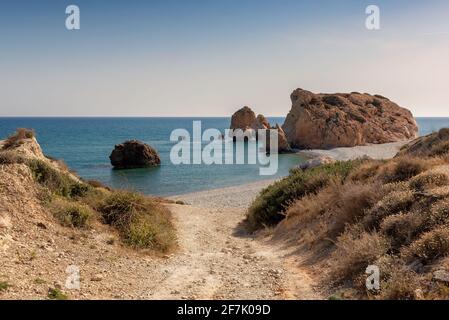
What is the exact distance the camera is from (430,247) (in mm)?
7926

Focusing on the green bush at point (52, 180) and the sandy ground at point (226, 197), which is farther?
the sandy ground at point (226, 197)

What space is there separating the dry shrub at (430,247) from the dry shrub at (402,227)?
477 mm

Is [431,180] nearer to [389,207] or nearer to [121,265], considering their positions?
[389,207]

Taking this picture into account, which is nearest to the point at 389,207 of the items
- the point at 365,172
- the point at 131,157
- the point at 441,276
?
the point at 441,276

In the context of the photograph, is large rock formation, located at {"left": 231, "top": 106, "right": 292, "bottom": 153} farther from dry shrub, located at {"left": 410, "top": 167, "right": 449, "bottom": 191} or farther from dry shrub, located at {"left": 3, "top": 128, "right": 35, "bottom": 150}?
dry shrub, located at {"left": 410, "top": 167, "right": 449, "bottom": 191}

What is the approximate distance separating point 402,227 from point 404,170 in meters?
4.64

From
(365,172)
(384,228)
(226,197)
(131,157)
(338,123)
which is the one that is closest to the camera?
(384,228)

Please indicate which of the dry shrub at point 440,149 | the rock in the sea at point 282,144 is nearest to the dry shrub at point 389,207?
the dry shrub at point 440,149

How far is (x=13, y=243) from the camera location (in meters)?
9.88

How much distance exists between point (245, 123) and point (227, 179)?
185 ft

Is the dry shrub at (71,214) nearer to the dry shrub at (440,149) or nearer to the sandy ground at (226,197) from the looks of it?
the dry shrub at (440,149)

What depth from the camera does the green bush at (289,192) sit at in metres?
18.3

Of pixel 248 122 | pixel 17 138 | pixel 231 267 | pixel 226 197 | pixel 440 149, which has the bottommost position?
pixel 226 197
